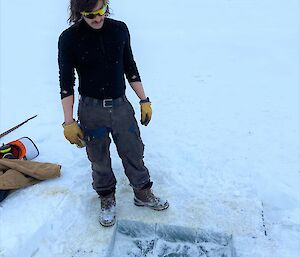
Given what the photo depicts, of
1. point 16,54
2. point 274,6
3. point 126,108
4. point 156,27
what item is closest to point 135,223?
point 126,108

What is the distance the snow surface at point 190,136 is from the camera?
130 inches

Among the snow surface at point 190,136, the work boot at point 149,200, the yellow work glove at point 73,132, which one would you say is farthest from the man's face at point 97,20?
the snow surface at point 190,136

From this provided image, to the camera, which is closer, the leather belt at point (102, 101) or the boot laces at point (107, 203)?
the leather belt at point (102, 101)

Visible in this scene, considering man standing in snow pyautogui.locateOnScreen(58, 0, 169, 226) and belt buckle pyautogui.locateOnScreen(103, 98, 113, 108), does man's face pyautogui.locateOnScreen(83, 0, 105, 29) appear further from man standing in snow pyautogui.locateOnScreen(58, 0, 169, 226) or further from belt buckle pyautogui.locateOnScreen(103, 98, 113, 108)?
belt buckle pyautogui.locateOnScreen(103, 98, 113, 108)

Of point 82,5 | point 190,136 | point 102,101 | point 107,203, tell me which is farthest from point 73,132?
point 190,136

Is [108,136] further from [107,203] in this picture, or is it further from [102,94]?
[107,203]

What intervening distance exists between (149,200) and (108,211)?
1.17 ft

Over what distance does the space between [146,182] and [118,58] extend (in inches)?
43.4

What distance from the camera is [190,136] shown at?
4891 millimetres

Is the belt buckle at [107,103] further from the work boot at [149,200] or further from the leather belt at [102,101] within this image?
the work boot at [149,200]

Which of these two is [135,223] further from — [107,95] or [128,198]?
[107,95]

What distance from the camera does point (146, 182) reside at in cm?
341

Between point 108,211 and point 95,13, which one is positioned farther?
point 108,211

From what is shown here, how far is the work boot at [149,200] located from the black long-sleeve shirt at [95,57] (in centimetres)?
90
